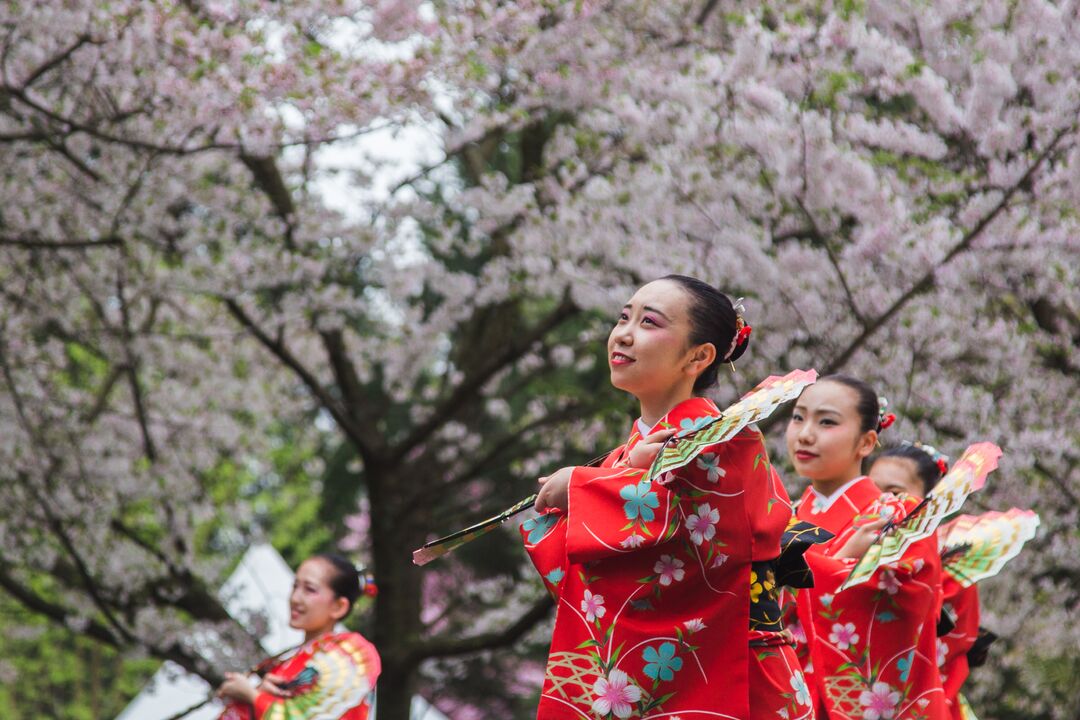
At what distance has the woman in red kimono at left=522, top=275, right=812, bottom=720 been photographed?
2.54 metres

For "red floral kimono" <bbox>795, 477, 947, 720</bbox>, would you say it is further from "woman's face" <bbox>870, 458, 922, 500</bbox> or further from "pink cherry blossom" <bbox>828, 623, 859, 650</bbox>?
"woman's face" <bbox>870, 458, 922, 500</bbox>

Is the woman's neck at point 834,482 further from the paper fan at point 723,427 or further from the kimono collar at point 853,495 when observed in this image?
the paper fan at point 723,427

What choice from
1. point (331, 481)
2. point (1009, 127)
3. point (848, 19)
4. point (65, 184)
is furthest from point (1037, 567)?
point (331, 481)

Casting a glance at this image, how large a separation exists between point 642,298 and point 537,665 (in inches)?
495

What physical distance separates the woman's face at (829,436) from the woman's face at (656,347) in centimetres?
107

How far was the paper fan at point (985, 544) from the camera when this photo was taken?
13.6 ft

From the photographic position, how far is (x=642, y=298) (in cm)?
288

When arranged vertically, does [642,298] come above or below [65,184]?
below

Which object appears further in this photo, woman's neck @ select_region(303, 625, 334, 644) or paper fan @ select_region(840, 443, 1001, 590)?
woman's neck @ select_region(303, 625, 334, 644)

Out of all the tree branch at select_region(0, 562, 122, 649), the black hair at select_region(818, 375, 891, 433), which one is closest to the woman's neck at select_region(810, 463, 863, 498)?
the black hair at select_region(818, 375, 891, 433)

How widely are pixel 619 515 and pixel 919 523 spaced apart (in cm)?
105

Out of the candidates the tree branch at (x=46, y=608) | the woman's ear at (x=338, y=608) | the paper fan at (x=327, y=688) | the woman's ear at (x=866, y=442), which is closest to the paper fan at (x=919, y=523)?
the woman's ear at (x=866, y=442)

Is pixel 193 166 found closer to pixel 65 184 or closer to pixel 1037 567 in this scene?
pixel 65 184

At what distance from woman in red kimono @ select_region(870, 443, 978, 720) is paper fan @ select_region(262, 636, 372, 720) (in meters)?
2.00
